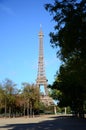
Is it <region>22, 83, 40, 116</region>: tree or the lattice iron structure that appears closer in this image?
<region>22, 83, 40, 116</region>: tree

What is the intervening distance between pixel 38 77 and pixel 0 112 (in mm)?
19310

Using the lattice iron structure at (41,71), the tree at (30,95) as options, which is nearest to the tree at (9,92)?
the tree at (30,95)

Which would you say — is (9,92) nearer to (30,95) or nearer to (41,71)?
(30,95)

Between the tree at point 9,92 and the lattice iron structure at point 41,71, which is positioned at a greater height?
the lattice iron structure at point 41,71

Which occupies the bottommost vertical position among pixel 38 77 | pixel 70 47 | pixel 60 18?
pixel 70 47

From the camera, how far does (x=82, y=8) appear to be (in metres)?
19.8

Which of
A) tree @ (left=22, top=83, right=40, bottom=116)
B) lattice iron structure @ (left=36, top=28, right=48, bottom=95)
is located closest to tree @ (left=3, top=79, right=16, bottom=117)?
tree @ (left=22, top=83, right=40, bottom=116)

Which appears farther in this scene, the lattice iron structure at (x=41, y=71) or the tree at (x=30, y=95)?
the lattice iron structure at (x=41, y=71)

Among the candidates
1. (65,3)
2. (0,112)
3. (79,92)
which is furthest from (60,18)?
(0,112)

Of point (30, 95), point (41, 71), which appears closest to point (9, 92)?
point (30, 95)

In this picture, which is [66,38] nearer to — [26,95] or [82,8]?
[82,8]

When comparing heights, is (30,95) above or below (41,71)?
below

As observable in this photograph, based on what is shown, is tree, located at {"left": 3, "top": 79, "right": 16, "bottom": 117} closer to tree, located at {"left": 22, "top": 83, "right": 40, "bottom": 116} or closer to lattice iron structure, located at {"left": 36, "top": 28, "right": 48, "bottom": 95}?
tree, located at {"left": 22, "top": 83, "right": 40, "bottom": 116}

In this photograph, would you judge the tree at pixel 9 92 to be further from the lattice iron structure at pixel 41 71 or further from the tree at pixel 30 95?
the lattice iron structure at pixel 41 71
